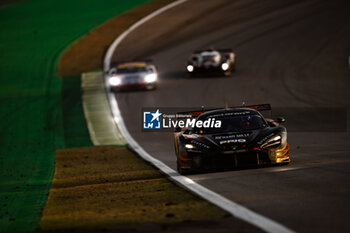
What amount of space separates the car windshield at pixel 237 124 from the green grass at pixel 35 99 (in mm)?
3355

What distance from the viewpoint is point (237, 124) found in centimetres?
1398

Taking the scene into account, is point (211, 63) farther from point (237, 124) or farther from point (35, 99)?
point (237, 124)

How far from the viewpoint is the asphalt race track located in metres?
9.46

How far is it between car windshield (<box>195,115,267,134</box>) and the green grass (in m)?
3.35

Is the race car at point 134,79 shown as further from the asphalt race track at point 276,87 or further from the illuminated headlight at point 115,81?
the asphalt race track at point 276,87

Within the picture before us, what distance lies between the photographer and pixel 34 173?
55.6ft

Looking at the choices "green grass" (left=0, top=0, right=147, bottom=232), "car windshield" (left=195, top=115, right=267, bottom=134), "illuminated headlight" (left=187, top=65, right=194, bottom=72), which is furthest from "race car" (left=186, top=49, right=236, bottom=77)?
"car windshield" (left=195, top=115, right=267, bottom=134)

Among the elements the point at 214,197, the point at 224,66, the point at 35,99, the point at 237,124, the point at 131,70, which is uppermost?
the point at 131,70

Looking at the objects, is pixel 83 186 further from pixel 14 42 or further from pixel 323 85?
pixel 14 42

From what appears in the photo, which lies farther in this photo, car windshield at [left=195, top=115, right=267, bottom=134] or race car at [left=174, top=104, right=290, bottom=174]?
car windshield at [left=195, top=115, right=267, bottom=134]

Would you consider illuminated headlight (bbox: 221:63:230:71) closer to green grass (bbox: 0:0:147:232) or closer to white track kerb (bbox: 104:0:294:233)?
green grass (bbox: 0:0:147:232)

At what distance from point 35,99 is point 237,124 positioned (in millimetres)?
19764
